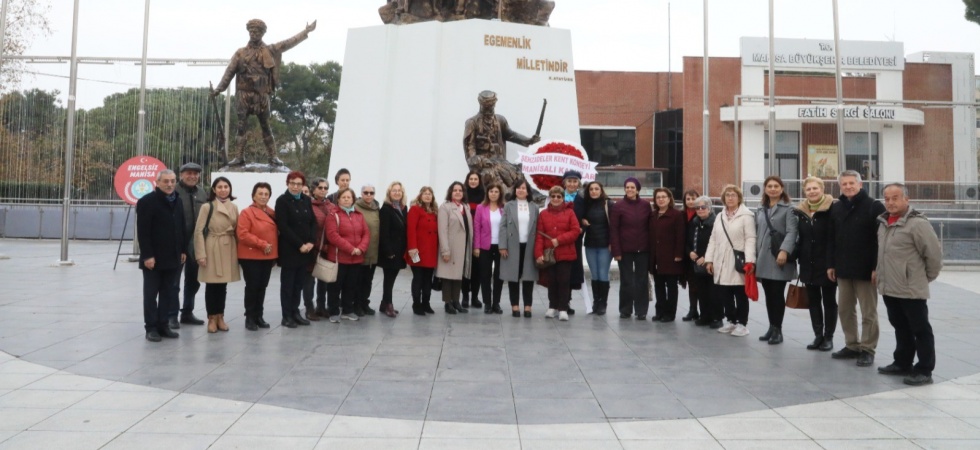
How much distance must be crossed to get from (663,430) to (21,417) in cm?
377

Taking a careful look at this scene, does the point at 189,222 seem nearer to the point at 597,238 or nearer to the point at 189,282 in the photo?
the point at 189,282

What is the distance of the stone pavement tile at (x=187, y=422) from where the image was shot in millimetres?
4375

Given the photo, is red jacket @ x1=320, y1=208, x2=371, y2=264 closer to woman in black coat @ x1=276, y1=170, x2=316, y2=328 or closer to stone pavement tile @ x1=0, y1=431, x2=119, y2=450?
woman in black coat @ x1=276, y1=170, x2=316, y2=328

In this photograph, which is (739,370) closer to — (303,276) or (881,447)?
(881,447)

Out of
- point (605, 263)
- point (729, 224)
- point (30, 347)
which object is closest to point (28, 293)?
point (30, 347)

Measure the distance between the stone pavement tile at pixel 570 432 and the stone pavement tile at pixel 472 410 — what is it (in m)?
0.22

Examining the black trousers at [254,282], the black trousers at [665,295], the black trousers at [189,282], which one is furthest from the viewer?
the black trousers at [665,295]

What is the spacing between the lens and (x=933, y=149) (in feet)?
124

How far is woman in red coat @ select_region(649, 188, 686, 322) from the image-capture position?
28.0 ft

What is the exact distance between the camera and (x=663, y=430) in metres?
4.48

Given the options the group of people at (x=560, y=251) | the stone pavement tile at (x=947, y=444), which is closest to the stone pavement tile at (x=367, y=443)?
the stone pavement tile at (x=947, y=444)

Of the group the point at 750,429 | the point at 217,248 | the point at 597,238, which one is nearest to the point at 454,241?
the point at 597,238

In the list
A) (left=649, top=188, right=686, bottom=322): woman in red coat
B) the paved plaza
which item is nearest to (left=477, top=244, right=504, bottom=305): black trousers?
the paved plaza

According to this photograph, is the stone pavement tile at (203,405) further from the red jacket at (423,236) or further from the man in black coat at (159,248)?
the red jacket at (423,236)
